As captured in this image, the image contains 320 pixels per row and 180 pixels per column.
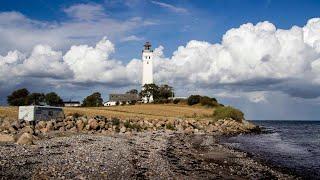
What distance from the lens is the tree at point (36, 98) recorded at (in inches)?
5039

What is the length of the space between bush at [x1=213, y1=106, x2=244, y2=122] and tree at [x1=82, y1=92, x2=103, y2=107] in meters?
53.6

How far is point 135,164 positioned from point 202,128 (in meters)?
51.7

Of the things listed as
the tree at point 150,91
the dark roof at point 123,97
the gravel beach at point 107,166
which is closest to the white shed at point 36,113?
the gravel beach at point 107,166

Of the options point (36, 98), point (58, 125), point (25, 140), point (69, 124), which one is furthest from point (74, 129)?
point (36, 98)

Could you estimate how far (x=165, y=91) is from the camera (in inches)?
6068

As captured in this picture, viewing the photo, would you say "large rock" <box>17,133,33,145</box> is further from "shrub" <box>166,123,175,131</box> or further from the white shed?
"shrub" <box>166,123,175,131</box>

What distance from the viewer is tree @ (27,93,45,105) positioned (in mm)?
127981

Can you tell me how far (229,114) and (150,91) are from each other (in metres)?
49.0

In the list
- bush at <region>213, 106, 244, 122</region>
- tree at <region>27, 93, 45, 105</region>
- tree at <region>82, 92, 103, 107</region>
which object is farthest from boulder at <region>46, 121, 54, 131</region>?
tree at <region>82, 92, 103, 107</region>

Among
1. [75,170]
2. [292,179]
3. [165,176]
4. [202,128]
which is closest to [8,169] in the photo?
[75,170]

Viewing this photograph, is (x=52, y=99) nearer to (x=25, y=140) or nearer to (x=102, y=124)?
(x=102, y=124)

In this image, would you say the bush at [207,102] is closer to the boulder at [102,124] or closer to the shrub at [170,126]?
the shrub at [170,126]

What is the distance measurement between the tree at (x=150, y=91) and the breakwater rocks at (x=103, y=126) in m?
57.2

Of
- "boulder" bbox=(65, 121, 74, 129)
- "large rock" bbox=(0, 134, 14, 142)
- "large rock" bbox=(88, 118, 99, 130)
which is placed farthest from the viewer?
"large rock" bbox=(88, 118, 99, 130)
